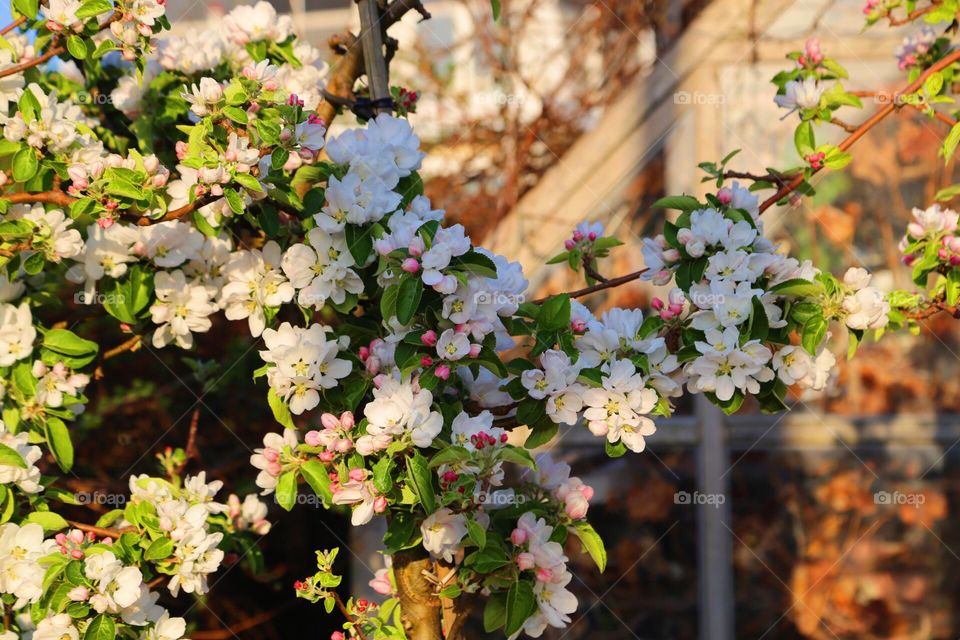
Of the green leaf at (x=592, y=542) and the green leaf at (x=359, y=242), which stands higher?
the green leaf at (x=359, y=242)

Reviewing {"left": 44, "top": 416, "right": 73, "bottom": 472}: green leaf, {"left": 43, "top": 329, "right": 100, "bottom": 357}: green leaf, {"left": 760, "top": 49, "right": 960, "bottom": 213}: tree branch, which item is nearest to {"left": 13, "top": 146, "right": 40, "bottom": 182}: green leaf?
{"left": 43, "top": 329, "right": 100, "bottom": 357}: green leaf

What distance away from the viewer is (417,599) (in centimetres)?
126

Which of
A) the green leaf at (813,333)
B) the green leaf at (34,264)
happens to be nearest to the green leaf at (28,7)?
the green leaf at (34,264)

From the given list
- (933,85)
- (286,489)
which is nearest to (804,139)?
(933,85)

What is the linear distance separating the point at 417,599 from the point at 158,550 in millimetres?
335

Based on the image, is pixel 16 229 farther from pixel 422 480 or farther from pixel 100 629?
pixel 422 480

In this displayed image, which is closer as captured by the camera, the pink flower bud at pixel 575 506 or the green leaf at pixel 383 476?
the green leaf at pixel 383 476

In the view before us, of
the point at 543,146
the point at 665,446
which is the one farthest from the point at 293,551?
the point at 543,146

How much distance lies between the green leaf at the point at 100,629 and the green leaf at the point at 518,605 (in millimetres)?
467

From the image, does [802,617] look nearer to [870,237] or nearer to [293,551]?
[870,237]

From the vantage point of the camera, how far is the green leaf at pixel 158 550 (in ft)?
4.03

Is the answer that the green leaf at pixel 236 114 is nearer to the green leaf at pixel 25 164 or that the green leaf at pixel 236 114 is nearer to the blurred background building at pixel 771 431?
the green leaf at pixel 25 164

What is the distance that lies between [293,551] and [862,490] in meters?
1.63

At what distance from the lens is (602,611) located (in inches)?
105
